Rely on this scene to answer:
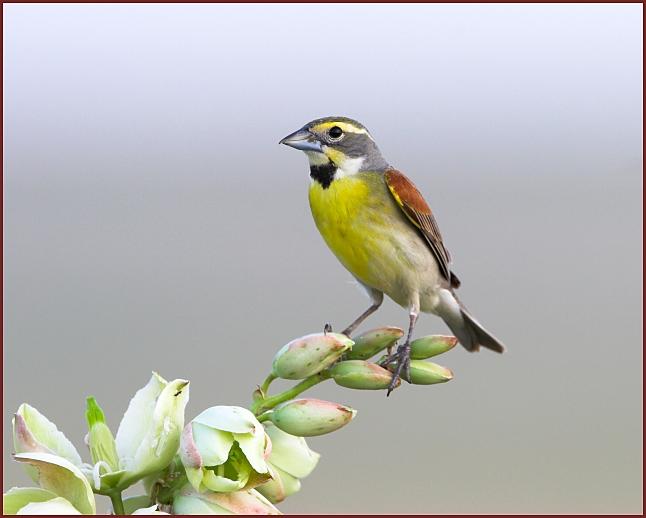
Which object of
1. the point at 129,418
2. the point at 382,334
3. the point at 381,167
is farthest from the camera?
the point at 381,167

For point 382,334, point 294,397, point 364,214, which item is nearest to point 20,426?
point 294,397

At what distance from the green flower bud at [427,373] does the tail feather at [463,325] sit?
147cm

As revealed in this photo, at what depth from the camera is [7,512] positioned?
98cm

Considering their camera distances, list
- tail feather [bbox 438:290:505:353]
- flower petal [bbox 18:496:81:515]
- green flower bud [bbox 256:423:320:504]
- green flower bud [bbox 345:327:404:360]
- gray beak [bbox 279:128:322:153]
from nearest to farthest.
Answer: flower petal [bbox 18:496:81:515], green flower bud [bbox 256:423:320:504], green flower bud [bbox 345:327:404:360], gray beak [bbox 279:128:322:153], tail feather [bbox 438:290:505:353]

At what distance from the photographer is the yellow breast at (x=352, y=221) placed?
2.65m

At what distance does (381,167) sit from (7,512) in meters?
2.02

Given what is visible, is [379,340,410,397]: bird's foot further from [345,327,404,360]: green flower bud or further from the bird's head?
the bird's head

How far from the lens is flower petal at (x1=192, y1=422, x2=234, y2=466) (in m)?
0.98

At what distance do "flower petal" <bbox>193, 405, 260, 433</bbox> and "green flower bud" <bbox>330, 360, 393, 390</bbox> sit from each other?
0.23 meters

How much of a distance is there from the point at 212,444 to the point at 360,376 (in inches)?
12.3

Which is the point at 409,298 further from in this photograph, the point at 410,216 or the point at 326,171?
the point at 326,171

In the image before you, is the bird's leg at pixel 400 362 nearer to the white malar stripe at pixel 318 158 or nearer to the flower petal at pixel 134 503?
the flower petal at pixel 134 503

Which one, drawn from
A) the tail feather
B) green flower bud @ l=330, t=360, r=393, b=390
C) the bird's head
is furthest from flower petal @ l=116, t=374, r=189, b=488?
the tail feather

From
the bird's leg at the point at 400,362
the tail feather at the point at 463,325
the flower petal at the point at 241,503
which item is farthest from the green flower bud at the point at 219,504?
the tail feather at the point at 463,325
